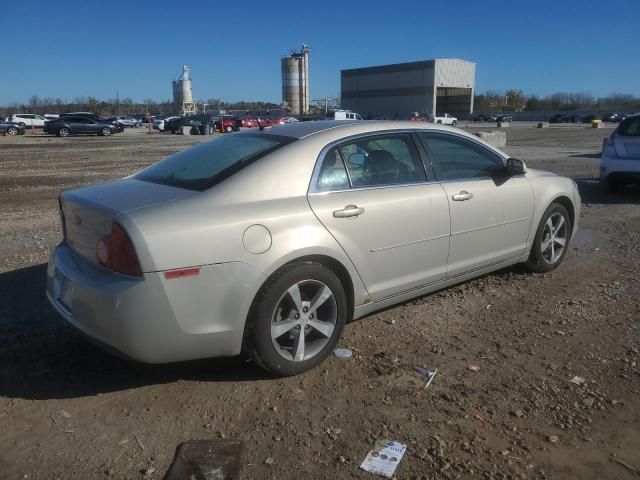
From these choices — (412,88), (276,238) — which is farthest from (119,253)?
(412,88)

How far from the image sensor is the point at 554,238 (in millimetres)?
5359

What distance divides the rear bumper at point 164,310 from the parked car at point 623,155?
28.0 ft

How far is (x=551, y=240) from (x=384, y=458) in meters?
3.48

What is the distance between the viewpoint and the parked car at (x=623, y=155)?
30.5ft

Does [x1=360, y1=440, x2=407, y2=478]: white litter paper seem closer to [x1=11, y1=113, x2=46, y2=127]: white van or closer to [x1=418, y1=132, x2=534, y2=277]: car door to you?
[x1=418, y1=132, x2=534, y2=277]: car door

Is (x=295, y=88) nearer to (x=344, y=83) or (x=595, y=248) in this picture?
(x=344, y=83)

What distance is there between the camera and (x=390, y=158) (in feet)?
13.2

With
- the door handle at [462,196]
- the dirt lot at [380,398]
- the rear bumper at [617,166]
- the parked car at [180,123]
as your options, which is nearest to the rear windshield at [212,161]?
the dirt lot at [380,398]

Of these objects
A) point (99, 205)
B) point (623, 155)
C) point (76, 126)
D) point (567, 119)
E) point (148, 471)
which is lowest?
point (148, 471)

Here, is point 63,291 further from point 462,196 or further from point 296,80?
point 296,80

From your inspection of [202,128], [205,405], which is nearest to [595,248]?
[205,405]

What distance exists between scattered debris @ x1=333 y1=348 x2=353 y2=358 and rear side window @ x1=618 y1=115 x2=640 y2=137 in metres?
8.03

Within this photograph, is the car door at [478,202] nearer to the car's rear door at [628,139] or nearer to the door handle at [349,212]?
the door handle at [349,212]

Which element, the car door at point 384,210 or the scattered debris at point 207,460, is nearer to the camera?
the scattered debris at point 207,460
